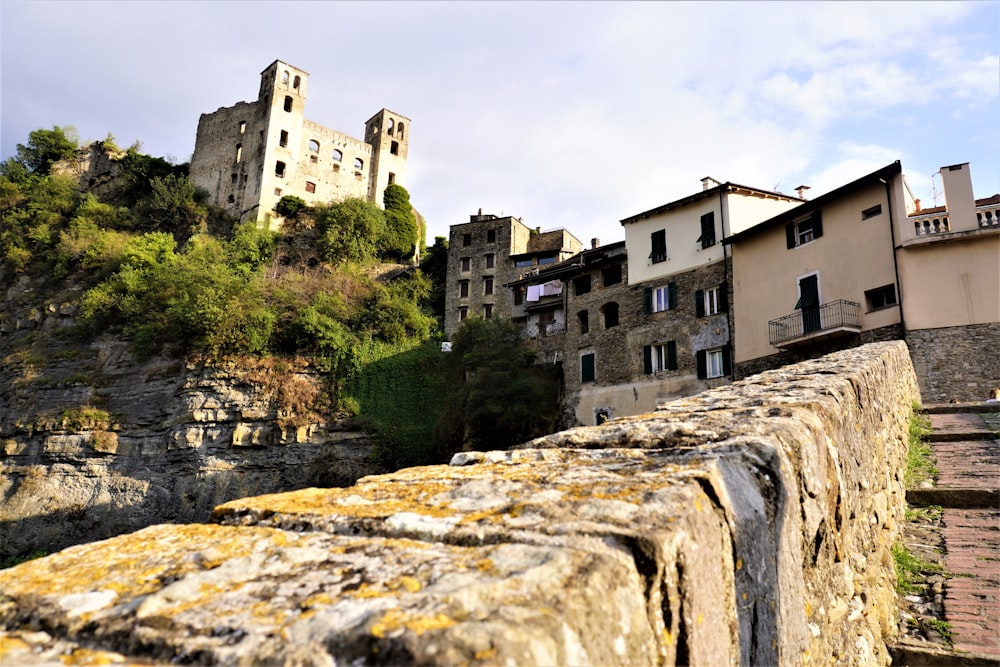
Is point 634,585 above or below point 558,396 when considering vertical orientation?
below

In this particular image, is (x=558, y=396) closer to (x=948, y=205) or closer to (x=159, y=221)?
(x=948, y=205)

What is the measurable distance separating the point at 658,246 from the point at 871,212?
9213 mm

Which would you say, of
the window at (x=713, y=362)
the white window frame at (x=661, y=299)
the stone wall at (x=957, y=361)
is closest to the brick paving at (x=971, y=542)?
the stone wall at (x=957, y=361)

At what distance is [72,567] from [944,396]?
21496mm

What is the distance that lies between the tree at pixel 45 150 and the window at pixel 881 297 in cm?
5956

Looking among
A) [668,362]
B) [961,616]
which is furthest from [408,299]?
[961,616]

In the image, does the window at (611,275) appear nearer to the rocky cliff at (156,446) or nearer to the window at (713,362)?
the window at (713,362)

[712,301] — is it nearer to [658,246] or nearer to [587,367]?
[658,246]

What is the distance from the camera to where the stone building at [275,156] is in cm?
4734

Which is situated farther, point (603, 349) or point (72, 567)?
point (603, 349)

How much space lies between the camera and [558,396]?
29172mm

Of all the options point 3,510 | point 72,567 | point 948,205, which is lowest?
point 3,510

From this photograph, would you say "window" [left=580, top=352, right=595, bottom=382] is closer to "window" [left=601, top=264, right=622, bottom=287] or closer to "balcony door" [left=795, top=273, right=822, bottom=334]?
"window" [left=601, top=264, right=622, bottom=287]

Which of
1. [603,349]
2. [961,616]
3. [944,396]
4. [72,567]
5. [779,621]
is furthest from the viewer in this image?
[603,349]
